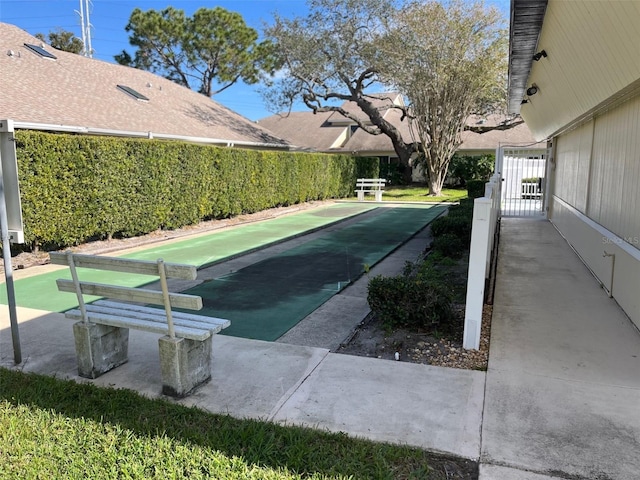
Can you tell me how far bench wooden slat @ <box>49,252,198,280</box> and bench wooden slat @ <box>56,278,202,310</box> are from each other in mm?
173

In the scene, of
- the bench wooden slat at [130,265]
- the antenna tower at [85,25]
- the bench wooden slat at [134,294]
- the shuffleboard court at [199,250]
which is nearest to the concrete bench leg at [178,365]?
the bench wooden slat at [134,294]

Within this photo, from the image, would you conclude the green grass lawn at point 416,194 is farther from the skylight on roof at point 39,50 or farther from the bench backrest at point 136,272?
the bench backrest at point 136,272

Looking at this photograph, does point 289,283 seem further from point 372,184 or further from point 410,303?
point 372,184

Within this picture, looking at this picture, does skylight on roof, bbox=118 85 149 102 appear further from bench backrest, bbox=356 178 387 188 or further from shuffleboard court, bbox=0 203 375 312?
bench backrest, bbox=356 178 387 188

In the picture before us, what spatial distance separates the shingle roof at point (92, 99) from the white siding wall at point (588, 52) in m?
10.7

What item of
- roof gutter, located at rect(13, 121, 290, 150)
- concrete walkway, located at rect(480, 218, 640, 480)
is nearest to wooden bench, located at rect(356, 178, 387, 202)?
roof gutter, located at rect(13, 121, 290, 150)

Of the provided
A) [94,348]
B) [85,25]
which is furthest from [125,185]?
[85,25]

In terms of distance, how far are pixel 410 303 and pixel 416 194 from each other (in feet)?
72.5

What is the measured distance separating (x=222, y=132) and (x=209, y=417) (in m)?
17.4

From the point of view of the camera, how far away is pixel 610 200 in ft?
21.9

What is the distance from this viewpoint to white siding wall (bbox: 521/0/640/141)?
14.1ft

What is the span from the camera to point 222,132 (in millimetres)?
19469

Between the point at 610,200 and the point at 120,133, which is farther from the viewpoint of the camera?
the point at 120,133

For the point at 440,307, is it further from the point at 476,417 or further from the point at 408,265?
the point at 408,265
